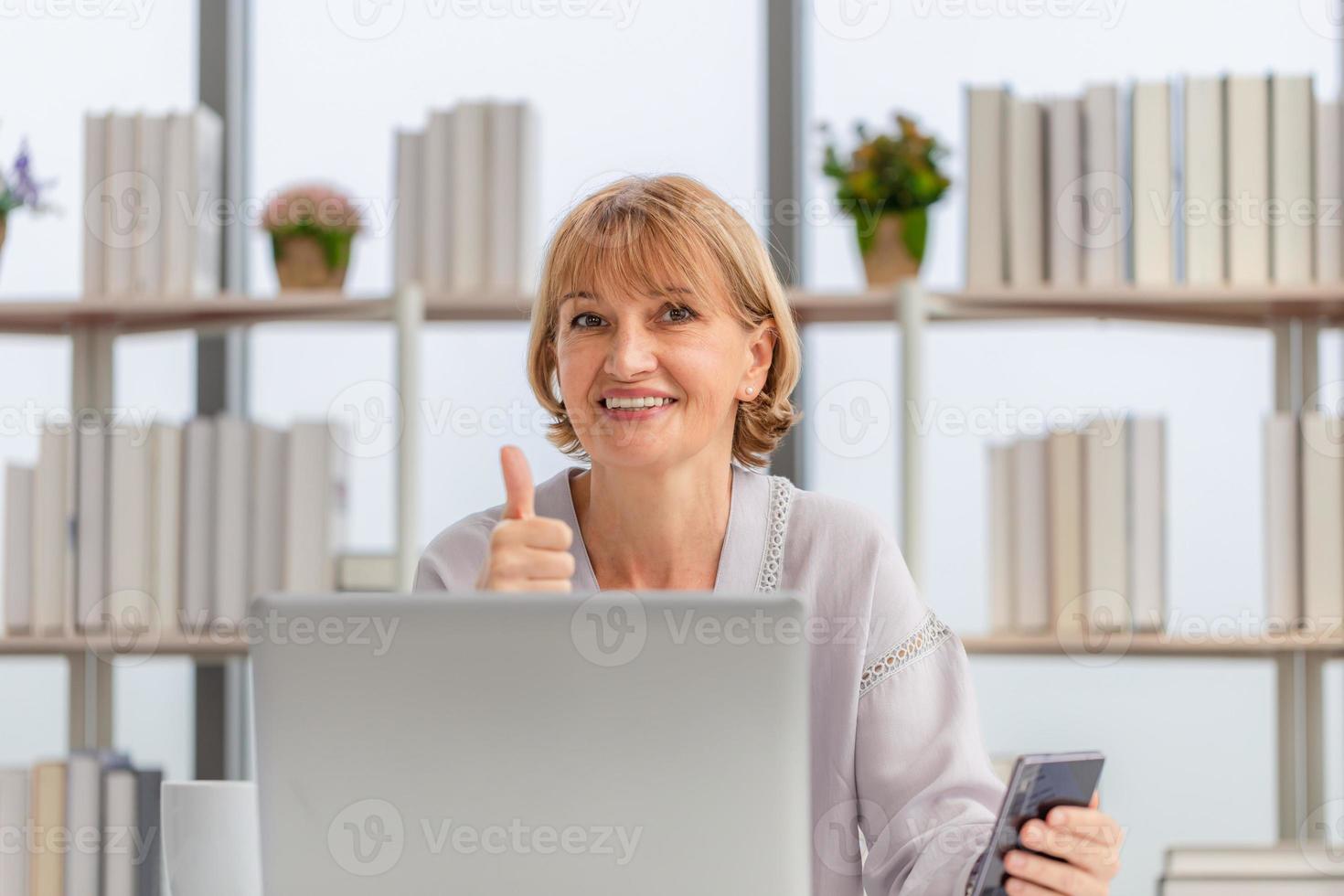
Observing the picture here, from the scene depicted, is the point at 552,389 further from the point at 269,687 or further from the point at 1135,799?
the point at 1135,799

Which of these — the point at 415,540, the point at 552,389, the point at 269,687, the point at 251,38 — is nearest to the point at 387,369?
the point at 415,540

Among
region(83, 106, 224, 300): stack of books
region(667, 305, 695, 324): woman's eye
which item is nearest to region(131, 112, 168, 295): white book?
region(83, 106, 224, 300): stack of books

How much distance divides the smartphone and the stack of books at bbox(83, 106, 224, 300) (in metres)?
1.80

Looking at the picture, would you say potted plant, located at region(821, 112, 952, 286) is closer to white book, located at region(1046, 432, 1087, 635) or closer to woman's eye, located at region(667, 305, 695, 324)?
white book, located at region(1046, 432, 1087, 635)

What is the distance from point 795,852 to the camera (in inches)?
32.5

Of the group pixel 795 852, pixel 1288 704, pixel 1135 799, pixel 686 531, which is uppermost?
pixel 686 531

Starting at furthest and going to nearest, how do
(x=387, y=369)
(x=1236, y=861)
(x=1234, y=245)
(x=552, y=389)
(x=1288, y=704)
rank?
(x=387, y=369), (x=1288, y=704), (x=1234, y=245), (x=1236, y=861), (x=552, y=389)

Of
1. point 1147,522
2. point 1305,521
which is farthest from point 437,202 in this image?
point 1305,521

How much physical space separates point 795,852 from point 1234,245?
171 cm

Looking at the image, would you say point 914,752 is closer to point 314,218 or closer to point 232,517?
point 232,517

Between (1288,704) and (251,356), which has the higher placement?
(251,356)

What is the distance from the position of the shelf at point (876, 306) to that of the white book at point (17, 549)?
0.94 ft

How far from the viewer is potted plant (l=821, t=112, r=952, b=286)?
2.30 meters

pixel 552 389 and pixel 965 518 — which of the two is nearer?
pixel 552 389
